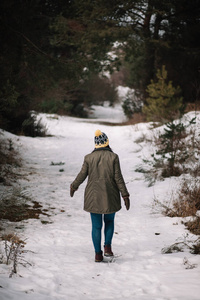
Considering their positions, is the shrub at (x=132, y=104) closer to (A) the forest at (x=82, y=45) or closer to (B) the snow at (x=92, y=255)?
(A) the forest at (x=82, y=45)

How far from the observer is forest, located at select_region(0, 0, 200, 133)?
230 inches

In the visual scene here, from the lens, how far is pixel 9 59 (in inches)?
224

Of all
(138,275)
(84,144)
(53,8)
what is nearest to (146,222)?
(138,275)

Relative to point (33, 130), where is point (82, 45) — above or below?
above

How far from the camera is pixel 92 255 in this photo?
4.31 meters

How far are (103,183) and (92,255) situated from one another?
1107 millimetres

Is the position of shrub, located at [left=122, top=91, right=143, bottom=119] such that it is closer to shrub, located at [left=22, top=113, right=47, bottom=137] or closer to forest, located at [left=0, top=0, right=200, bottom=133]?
forest, located at [left=0, top=0, right=200, bottom=133]

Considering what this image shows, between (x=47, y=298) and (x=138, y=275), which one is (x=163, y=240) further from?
(x=47, y=298)

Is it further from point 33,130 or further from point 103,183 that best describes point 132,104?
point 103,183

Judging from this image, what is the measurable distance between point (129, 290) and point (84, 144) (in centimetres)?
1167

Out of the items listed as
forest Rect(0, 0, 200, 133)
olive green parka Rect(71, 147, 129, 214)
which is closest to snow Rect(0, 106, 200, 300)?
olive green parka Rect(71, 147, 129, 214)

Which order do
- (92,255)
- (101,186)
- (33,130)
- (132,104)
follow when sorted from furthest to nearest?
(132,104) → (33,130) → (92,255) → (101,186)

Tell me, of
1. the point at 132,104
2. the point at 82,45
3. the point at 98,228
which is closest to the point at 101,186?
the point at 98,228

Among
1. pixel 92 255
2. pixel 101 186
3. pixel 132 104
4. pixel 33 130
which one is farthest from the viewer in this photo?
pixel 132 104
